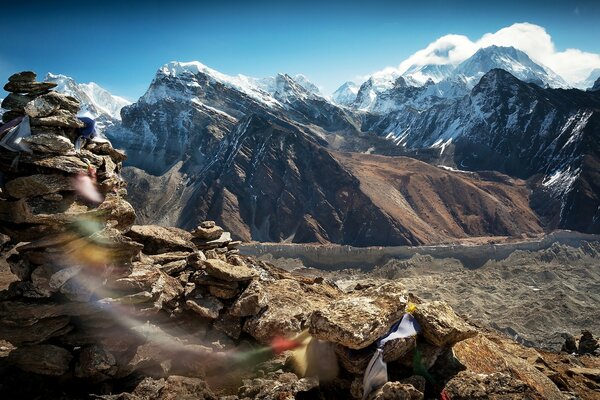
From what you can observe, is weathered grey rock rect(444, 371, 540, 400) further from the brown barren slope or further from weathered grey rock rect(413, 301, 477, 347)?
the brown barren slope

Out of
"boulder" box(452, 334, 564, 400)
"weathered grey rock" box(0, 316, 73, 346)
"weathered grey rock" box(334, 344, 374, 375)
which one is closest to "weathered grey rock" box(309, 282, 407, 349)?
"weathered grey rock" box(334, 344, 374, 375)

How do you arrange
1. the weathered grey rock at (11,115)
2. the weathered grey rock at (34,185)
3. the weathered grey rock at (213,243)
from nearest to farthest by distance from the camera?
the weathered grey rock at (34,185) → the weathered grey rock at (11,115) → the weathered grey rock at (213,243)

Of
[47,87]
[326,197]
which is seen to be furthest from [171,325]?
[326,197]

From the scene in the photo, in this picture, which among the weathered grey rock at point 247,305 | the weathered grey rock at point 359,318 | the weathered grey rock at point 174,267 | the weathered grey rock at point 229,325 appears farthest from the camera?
the weathered grey rock at point 174,267

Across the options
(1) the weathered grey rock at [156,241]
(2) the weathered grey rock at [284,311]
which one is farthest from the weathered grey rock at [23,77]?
(2) the weathered grey rock at [284,311]

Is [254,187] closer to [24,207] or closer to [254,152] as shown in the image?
[254,152]

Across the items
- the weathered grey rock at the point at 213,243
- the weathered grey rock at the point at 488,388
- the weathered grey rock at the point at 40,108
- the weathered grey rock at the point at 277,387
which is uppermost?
the weathered grey rock at the point at 40,108

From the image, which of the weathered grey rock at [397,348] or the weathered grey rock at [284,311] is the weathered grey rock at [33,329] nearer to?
the weathered grey rock at [284,311]
